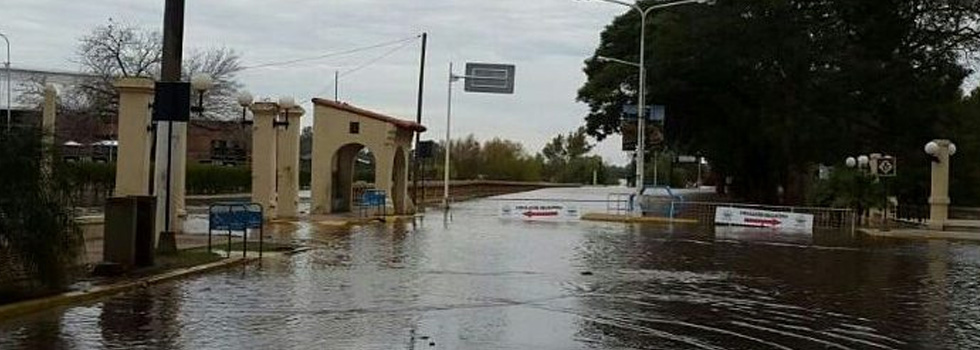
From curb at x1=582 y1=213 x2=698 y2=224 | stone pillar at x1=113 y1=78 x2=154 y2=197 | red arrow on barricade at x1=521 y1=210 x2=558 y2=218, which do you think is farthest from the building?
stone pillar at x1=113 y1=78 x2=154 y2=197

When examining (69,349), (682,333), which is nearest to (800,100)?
(682,333)

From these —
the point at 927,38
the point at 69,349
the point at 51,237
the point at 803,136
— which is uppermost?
the point at 927,38

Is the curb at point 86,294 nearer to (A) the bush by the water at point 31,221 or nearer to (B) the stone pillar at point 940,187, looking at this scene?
(A) the bush by the water at point 31,221

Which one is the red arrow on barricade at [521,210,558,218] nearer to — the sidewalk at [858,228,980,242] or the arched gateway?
the arched gateway

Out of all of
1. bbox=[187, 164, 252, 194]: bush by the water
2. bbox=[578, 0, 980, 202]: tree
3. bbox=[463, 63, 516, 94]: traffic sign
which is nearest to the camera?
bbox=[578, 0, 980, 202]: tree

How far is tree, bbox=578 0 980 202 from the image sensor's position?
53.1 metres

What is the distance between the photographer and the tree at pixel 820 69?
53.1 meters

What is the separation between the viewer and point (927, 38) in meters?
54.5

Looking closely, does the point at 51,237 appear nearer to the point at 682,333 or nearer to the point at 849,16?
the point at 682,333

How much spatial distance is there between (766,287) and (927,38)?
41226mm

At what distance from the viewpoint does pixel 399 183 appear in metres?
44.6

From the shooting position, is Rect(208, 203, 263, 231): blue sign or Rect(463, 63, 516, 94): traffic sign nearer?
Rect(208, 203, 263, 231): blue sign

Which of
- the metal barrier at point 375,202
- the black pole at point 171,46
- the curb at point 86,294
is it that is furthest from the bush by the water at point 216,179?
the curb at point 86,294

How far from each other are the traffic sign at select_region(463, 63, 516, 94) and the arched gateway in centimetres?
1293
